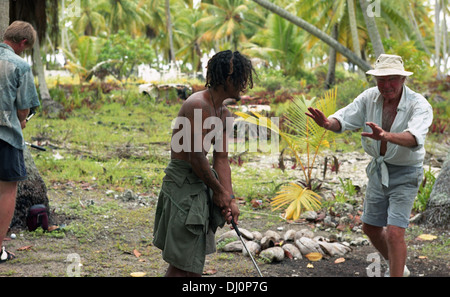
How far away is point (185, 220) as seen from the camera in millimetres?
3090

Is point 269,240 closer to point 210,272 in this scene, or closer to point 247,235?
point 247,235

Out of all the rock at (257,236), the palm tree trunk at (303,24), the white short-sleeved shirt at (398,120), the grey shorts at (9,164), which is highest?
the palm tree trunk at (303,24)

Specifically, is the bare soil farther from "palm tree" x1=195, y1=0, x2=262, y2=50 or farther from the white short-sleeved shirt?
"palm tree" x1=195, y1=0, x2=262, y2=50

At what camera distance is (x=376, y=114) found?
3.86 metres

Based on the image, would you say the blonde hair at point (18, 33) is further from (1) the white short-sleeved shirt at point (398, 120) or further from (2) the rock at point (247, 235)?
(2) the rock at point (247, 235)

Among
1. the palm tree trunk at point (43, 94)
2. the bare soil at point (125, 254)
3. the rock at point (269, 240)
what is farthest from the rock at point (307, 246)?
the palm tree trunk at point (43, 94)

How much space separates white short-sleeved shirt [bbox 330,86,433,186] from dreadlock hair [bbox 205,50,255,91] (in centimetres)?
112

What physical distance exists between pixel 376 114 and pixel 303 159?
18.4 feet

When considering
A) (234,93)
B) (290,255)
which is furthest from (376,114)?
(290,255)

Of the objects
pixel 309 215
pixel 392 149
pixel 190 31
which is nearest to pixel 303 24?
pixel 309 215

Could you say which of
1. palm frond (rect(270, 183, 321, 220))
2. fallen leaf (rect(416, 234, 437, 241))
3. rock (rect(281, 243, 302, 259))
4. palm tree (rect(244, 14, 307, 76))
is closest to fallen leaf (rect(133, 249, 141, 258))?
rock (rect(281, 243, 302, 259))

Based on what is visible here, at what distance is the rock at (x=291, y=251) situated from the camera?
4816 mm

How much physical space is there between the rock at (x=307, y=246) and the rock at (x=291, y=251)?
48 millimetres

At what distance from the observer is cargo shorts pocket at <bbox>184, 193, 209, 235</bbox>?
121 inches
